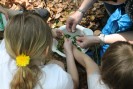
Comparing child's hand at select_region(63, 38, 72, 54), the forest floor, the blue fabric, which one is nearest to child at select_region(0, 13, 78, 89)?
child's hand at select_region(63, 38, 72, 54)

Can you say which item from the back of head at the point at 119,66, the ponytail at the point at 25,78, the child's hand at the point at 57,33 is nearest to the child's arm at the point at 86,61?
the child's hand at the point at 57,33

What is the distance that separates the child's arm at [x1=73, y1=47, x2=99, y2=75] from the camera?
1.86m

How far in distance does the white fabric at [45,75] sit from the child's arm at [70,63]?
0.22m

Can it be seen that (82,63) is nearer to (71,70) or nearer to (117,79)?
(71,70)

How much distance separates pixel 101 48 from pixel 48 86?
2.34 feet

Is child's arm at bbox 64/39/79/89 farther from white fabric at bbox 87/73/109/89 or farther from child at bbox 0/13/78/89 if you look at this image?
child at bbox 0/13/78/89

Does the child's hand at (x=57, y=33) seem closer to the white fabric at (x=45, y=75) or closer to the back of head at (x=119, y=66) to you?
the white fabric at (x=45, y=75)

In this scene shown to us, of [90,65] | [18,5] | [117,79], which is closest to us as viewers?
[117,79]

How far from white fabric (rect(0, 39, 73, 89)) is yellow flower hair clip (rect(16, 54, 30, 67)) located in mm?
101

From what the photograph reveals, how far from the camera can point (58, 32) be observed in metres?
2.05

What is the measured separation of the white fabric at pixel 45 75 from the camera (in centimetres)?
160

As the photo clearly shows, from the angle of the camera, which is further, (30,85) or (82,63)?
(82,63)

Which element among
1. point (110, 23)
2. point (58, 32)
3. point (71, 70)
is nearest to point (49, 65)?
point (71, 70)

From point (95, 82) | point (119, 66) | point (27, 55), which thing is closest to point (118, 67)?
point (119, 66)
